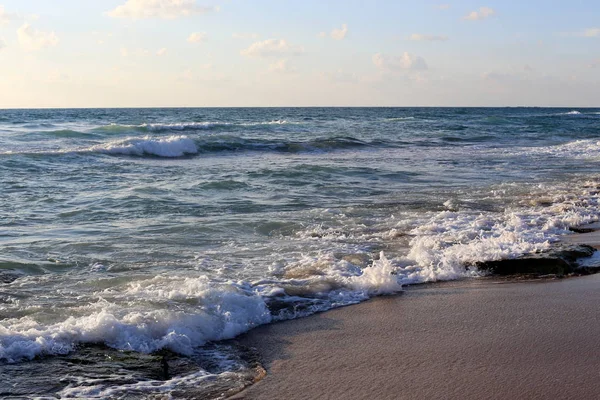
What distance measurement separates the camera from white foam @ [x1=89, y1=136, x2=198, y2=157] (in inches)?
811

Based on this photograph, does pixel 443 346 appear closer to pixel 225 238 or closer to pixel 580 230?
pixel 225 238

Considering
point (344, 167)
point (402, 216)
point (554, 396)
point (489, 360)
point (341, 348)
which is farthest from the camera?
point (344, 167)

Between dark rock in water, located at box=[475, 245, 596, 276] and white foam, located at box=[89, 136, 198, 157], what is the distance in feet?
52.0

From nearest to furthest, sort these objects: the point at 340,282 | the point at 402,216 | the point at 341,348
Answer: the point at 341,348, the point at 340,282, the point at 402,216

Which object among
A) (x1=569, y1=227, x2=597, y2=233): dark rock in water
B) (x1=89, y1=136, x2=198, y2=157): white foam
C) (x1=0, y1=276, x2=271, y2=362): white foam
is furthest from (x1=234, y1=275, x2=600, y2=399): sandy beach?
(x1=89, y1=136, x2=198, y2=157): white foam

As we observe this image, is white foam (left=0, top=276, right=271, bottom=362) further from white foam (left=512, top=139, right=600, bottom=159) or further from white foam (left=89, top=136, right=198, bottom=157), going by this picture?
white foam (left=512, top=139, right=600, bottom=159)

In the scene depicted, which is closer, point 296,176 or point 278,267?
point 278,267

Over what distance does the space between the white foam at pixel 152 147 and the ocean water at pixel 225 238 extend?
334cm

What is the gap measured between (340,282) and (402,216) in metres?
3.79

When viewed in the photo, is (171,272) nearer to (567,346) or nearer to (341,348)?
(341,348)

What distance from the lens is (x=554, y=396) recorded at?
345 cm

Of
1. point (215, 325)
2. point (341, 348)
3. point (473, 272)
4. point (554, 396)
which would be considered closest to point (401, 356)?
point (341, 348)

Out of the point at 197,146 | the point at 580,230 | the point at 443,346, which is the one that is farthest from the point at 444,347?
the point at 197,146

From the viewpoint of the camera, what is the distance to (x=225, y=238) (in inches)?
302
